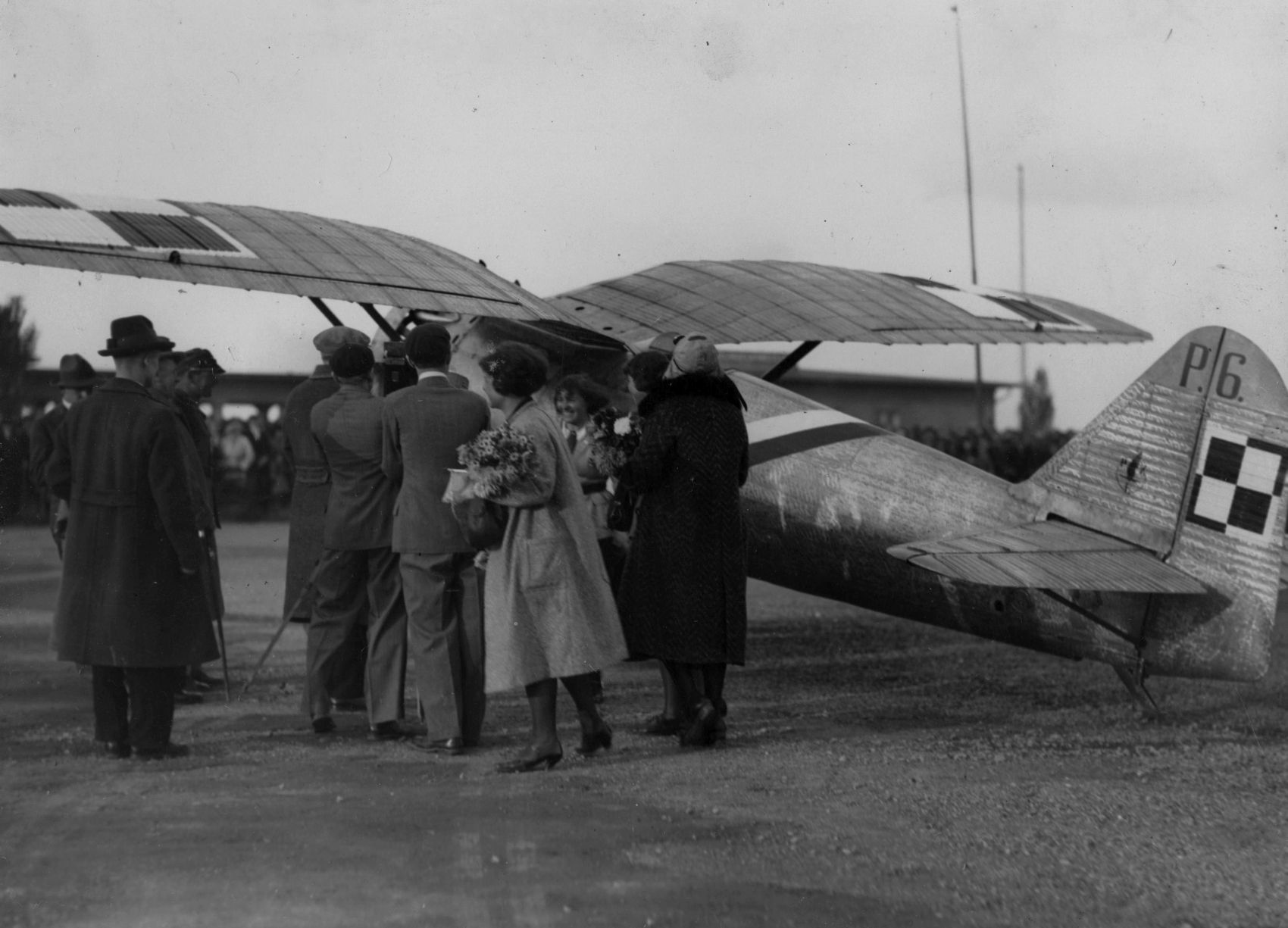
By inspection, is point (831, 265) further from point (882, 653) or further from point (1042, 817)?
point (1042, 817)

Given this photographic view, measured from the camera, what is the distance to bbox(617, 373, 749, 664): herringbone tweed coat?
610cm

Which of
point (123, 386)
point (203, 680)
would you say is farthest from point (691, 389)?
point (203, 680)

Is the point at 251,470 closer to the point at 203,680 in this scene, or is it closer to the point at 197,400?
the point at 197,400

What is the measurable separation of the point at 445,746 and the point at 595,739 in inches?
27.5

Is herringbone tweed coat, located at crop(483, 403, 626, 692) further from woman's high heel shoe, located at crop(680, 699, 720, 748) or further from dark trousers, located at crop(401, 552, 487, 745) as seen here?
woman's high heel shoe, located at crop(680, 699, 720, 748)

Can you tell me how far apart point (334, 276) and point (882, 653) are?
4.94 m

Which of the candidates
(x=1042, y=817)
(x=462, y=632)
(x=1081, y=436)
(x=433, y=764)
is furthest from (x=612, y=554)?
(x=1042, y=817)

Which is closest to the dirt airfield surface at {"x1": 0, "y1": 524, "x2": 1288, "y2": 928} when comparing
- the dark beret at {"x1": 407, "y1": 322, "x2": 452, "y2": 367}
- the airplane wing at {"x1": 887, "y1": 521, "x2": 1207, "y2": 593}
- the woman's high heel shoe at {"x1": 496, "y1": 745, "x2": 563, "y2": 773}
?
the woman's high heel shoe at {"x1": 496, "y1": 745, "x2": 563, "y2": 773}

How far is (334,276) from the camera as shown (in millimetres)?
6457

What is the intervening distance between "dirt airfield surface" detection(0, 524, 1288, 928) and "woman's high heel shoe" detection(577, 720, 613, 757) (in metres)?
0.06

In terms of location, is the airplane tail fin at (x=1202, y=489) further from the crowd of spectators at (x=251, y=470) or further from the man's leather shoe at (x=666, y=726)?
the crowd of spectators at (x=251, y=470)

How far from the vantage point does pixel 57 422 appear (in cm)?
770

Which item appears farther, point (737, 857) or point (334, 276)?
point (334, 276)

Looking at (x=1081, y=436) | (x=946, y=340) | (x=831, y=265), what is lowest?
(x=1081, y=436)
